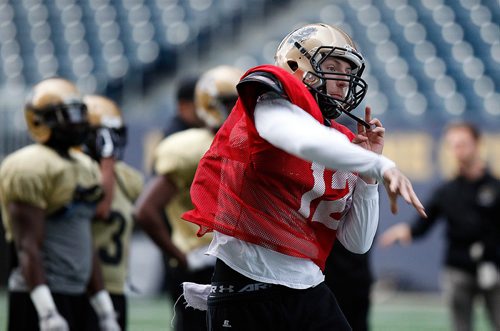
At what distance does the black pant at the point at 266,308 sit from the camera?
304 cm

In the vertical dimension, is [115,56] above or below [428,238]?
above

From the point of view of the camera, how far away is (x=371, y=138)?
10.3 feet

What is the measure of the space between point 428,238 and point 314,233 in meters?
8.62

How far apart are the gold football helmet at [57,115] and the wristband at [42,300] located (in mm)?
704

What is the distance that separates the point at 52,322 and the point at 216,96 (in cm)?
160

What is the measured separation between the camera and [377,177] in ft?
8.59

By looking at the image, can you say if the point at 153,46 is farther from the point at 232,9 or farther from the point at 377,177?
the point at 377,177

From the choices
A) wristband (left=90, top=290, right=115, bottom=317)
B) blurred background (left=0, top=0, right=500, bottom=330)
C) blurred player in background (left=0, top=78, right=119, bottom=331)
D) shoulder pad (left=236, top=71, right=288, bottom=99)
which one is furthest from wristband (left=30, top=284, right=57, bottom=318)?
blurred background (left=0, top=0, right=500, bottom=330)

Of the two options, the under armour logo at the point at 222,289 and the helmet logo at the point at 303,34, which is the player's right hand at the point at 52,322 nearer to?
the under armour logo at the point at 222,289

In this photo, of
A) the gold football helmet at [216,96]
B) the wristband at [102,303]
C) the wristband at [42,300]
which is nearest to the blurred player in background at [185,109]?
the gold football helmet at [216,96]

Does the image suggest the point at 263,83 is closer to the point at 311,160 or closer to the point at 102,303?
the point at 311,160

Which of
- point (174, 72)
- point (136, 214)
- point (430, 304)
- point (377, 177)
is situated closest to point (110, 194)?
point (136, 214)

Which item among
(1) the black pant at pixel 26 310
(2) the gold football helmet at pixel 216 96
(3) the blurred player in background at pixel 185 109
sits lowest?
(1) the black pant at pixel 26 310

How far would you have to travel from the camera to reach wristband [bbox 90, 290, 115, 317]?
4.84 m
